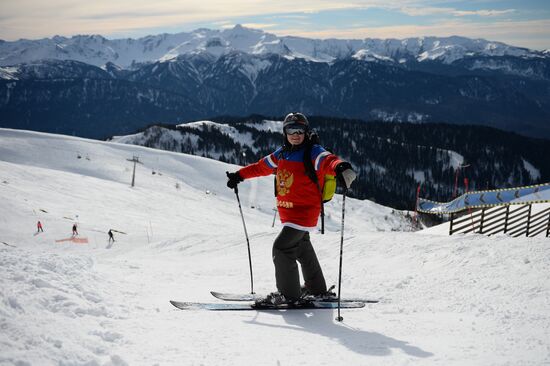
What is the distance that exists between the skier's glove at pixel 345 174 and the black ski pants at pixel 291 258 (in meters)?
1.10

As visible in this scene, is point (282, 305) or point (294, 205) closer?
point (294, 205)

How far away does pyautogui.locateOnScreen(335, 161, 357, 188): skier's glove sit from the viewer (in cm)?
477

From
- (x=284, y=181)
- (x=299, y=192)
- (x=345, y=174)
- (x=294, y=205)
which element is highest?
(x=345, y=174)

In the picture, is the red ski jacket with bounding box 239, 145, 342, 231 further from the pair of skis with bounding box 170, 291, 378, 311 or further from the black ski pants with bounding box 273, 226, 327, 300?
the pair of skis with bounding box 170, 291, 378, 311

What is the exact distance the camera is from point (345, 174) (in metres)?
4.81

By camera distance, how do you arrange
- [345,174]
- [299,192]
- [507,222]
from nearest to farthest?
[345,174]
[299,192]
[507,222]

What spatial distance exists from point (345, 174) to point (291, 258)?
1.51 metres

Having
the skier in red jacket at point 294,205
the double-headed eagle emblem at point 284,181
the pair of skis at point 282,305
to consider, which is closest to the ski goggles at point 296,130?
the skier in red jacket at point 294,205

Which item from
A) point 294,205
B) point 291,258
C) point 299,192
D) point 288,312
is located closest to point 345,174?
point 299,192

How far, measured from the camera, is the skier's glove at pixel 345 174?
4.77 metres

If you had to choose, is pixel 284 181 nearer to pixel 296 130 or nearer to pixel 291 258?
pixel 296 130

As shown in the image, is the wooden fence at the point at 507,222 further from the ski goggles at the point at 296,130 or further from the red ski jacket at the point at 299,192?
the ski goggles at the point at 296,130

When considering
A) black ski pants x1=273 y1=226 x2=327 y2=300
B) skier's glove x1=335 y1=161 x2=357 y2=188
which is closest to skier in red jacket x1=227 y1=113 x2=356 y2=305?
black ski pants x1=273 y1=226 x2=327 y2=300

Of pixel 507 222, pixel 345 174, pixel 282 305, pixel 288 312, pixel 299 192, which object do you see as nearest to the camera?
pixel 345 174
